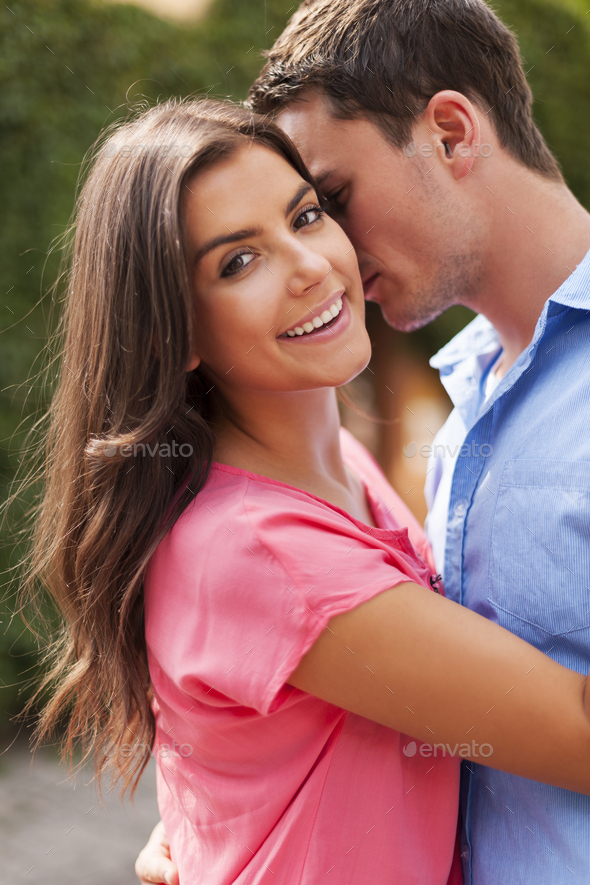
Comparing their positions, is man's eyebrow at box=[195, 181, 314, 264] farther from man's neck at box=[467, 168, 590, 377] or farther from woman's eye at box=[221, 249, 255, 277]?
man's neck at box=[467, 168, 590, 377]

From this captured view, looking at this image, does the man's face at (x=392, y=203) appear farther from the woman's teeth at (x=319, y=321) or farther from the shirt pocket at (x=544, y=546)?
the shirt pocket at (x=544, y=546)

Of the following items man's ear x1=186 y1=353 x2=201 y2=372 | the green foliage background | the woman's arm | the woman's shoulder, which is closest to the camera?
the woman's arm

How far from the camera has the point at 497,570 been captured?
147cm

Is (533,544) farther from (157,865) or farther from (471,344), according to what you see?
(157,865)

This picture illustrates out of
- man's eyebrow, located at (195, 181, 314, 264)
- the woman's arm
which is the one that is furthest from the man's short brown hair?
the woman's arm

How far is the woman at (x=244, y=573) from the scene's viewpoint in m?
1.25

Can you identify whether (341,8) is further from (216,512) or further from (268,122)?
(216,512)

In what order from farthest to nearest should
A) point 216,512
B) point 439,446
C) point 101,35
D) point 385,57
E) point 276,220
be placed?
point 101,35, point 439,446, point 385,57, point 276,220, point 216,512

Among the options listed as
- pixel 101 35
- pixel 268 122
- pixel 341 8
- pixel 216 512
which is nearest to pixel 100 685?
pixel 216 512

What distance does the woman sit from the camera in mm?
1246

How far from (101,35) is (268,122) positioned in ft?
9.20

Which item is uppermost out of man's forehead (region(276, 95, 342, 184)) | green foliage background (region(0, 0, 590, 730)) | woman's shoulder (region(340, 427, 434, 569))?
green foliage background (region(0, 0, 590, 730))

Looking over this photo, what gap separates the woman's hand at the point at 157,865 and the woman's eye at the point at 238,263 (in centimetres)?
142

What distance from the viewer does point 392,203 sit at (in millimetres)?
1939
